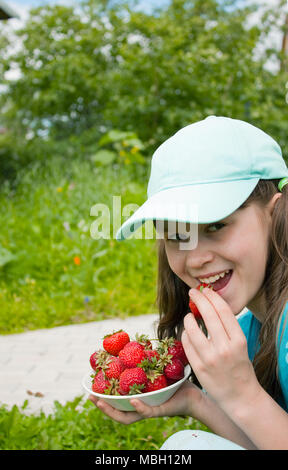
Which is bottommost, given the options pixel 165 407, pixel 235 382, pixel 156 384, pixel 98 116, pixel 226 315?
pixel 98 116

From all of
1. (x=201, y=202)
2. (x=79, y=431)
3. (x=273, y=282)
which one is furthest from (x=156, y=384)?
(x=79, y=431)

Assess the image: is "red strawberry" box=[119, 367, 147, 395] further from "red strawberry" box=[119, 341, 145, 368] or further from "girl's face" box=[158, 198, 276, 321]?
"girl's face" box=[158, 198, 276, 321]

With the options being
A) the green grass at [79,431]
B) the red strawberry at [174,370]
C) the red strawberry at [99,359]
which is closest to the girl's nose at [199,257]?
the red strawberry at [174,370]

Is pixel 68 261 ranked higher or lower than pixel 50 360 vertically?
lower

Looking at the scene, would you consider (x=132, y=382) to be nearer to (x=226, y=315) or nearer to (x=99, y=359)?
(x=99, y=359)

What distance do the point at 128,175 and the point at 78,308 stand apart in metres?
2.61

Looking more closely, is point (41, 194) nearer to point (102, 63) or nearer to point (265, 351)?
point (102, 63)

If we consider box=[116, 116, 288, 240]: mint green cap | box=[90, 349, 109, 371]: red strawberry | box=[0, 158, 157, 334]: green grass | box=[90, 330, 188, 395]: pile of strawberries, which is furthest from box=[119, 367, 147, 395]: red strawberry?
box=[0, 158, 157, 334]: green grass

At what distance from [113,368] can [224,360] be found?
475 mm

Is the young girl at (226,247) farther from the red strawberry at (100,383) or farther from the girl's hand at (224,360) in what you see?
the red strawberry at (100,383)

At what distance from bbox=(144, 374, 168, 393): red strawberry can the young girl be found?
6 cm

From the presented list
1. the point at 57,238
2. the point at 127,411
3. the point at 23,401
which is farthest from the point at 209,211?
the point at 57,238

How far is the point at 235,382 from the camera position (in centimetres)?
119

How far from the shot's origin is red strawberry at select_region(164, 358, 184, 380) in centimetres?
153
